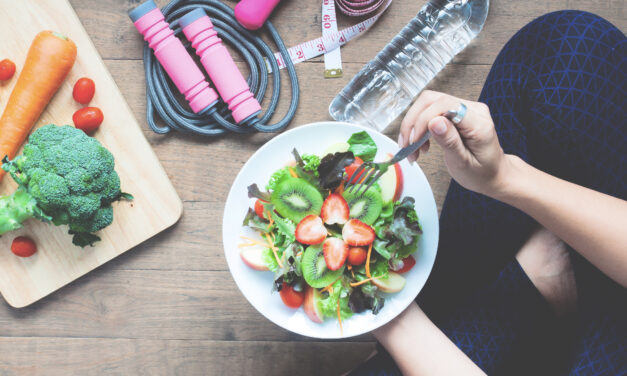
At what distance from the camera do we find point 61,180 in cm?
115

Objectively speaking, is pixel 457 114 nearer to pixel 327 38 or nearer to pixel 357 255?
pixel 357 255

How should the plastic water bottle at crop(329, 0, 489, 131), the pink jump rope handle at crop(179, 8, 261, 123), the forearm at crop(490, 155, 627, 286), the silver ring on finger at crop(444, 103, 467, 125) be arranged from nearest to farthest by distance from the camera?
the silver ring on finger at crop(444, 103, 467, 125) < the forearm at crop(490, 155, 627, 286) < the pink jump rope handle at crop(179, 8, 261, 123) < the plastic water bottle at crop(329, 0, 489, 131)

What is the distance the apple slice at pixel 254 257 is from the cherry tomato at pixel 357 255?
20cm

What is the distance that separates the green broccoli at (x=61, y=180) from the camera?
1147 millimetres

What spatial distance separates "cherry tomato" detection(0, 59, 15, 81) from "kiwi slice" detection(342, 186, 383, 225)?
928 mm

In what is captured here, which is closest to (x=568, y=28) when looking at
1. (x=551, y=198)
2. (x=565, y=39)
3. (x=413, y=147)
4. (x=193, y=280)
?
(x=565, y=39)

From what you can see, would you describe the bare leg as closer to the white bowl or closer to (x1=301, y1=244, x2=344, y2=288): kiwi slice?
the white bowl

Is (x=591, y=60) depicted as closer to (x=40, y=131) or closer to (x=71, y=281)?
(x=40, y=131)

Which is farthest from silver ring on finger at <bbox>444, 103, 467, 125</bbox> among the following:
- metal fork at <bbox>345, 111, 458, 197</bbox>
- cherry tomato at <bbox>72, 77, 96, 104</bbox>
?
cherry tomato at <bbox>72, 77, 96, 104</bbox>

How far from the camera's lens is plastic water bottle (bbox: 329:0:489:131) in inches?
53.3

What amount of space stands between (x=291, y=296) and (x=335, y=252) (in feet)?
0.52

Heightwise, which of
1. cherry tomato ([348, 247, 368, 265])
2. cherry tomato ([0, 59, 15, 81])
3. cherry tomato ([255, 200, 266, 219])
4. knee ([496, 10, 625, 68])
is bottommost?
cherry tomato ([348, 247, 368, 265])

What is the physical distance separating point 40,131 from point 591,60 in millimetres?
1293

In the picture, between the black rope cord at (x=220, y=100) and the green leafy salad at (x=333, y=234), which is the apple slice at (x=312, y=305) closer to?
the green leafy salad at (x=333, y=234)
